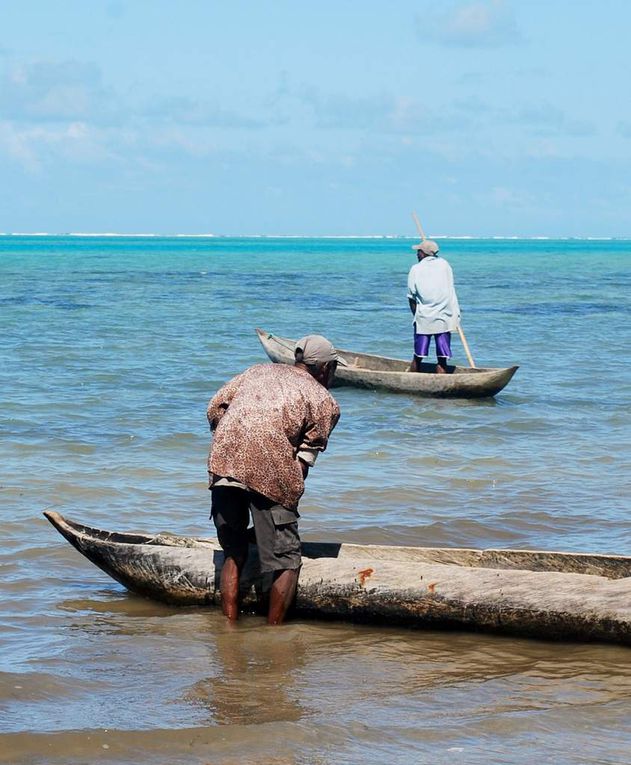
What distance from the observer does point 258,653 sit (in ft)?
16.1

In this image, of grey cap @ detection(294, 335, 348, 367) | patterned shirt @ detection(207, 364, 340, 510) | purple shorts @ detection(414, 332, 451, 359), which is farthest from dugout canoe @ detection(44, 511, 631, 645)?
purple shorts @ detection(414, 332, 451, 359)

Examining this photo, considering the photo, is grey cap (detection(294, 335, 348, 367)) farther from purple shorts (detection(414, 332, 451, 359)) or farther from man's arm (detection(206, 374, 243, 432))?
purple shorts (detection(414, 332, 451, 359))

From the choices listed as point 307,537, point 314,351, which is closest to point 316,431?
point 314,351

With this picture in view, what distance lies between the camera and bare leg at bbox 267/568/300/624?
17.0 feet

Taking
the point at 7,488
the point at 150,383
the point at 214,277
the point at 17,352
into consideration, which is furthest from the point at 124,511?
the point at 214,277

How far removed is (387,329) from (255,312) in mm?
4784

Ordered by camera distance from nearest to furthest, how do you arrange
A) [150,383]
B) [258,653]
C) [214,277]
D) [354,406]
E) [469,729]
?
[469,729] < [258,653] < [354,406] < [150,383] < [214,277]

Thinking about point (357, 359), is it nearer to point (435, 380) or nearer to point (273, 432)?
point (435, 380)

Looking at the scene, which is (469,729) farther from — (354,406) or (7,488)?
(354,406)

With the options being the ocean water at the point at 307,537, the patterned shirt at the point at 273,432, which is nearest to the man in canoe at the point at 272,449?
the patterned shirt at the point at 273,432

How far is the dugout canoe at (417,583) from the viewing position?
4.89 meters

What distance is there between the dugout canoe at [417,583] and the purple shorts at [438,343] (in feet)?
22.3

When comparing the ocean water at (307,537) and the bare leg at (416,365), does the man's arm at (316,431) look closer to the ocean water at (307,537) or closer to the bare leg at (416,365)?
the ocean water at (307,537)

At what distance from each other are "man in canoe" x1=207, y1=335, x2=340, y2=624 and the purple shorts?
7.24 meters
